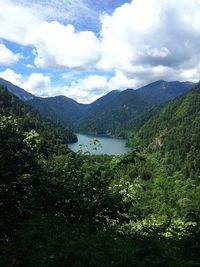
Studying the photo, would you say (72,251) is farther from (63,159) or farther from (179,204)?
(179,204)

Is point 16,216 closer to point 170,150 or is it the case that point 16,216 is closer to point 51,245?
point 51,245

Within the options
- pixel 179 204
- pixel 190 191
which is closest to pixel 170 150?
pixel 190 191

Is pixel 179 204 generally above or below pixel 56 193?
below

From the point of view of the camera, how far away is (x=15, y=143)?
29.8 ft

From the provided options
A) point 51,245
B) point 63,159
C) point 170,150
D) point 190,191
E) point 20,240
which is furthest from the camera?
point 170,150

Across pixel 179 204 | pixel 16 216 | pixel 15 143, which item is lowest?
pixel 179 204

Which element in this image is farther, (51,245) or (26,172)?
(26,172)

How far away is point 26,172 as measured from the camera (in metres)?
8.99

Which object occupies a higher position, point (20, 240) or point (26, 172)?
point (26, 172)

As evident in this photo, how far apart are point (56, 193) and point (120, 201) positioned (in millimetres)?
1714

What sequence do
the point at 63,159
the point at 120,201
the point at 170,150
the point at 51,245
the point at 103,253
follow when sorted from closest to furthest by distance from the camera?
the point at 103,253 < the point at 51,245 < the point at 120,201 < the point at 63,159 < the point at 170,150

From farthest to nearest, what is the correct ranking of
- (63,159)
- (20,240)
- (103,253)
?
1. (63,159)
2. (20,240)
3. (103,253)

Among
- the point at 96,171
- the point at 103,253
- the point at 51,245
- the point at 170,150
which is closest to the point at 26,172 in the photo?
the point at 96,171

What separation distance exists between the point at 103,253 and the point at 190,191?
98.9m
